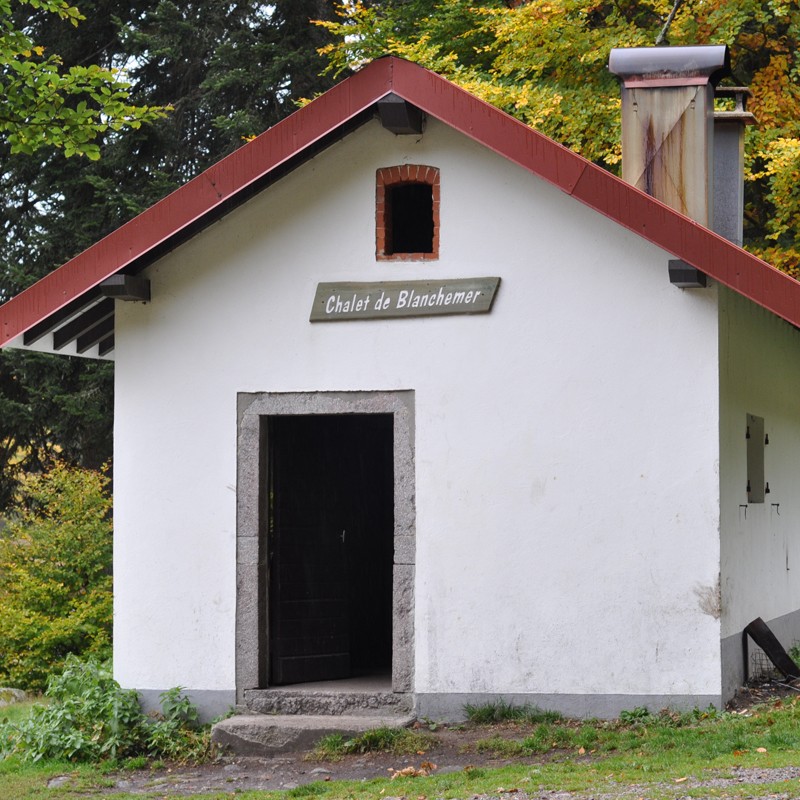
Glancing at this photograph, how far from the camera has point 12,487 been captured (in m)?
23.6

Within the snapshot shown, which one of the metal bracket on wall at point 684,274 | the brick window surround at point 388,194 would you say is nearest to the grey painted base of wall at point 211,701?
the brick window surround at point 388,194

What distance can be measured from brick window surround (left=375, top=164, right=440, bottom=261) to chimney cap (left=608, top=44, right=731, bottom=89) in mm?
2902

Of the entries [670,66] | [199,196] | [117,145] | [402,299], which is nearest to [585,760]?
[402,299]

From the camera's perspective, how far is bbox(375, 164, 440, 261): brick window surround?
1059 cm

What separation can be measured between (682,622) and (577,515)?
111cm

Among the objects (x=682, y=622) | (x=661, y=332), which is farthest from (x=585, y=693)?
(x=661, y=332)

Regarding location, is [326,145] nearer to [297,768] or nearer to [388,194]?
[388,194]

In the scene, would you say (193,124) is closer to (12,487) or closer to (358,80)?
(12,487)

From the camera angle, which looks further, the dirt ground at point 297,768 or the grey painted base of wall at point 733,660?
the grey painted base of wall at point 733,660

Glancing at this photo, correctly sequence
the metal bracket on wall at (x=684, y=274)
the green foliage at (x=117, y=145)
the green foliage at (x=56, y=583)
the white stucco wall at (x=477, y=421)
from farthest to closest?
the green foliage at (x=117, y=145) → the green foliage at (x=56, y=583) → the white stucco wall at (x=477, y=421) → the metal bracket on wall at (x=684, y=274)

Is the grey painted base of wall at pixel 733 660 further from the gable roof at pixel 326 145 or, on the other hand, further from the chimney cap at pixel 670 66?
the chimney cap at pixel 670 66

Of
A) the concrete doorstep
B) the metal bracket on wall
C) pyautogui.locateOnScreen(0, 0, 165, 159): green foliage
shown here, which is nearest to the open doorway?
the concrete doorstep

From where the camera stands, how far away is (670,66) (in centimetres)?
1246

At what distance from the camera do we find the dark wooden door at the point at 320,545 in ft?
37.0
